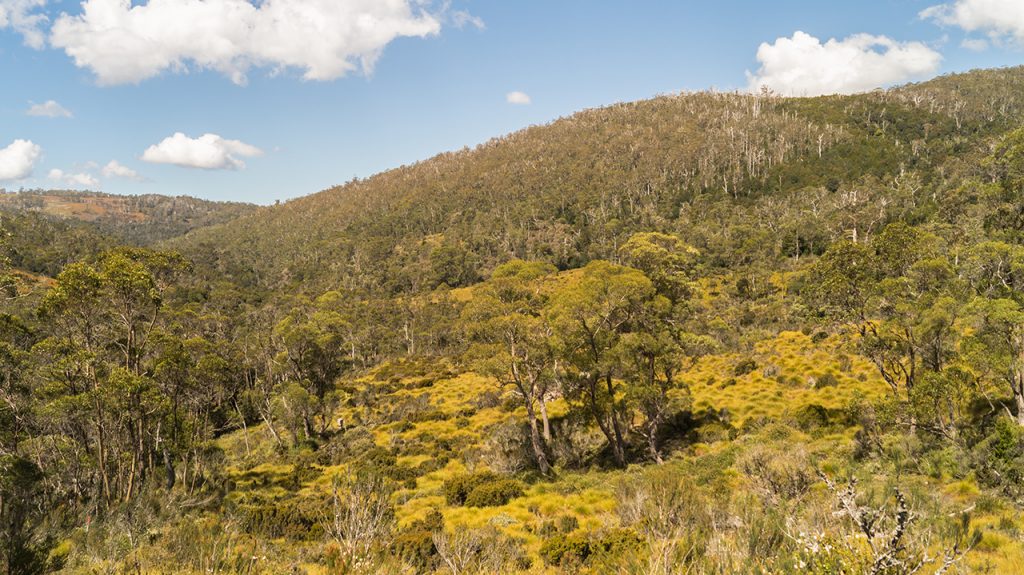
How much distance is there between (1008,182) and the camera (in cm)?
1532

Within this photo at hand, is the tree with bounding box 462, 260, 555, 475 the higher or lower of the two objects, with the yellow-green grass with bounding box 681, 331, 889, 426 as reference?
higher

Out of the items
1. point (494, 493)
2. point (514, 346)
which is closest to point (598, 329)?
point (514, 346)

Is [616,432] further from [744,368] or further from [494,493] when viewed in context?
[744,368]

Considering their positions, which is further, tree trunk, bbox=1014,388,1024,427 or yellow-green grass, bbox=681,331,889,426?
yellow-green grass, bbox=681,331,889,426

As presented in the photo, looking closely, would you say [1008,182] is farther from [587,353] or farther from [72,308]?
[72,308]

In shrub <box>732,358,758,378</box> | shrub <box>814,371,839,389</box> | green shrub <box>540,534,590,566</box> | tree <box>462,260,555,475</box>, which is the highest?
tree <box>462,260,555,475</box>

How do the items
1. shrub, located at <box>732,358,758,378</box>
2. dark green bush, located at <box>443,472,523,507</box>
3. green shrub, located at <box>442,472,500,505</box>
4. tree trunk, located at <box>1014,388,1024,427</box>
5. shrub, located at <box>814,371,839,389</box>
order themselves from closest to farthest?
tree trunk, located at <box>1014,388,1024,427</box> < dark green bush, located at <box>443,472,523,507</box> < green shrub, located at <box>442,472,500,505</box> < shrub, located at <box>814,371,839,389</box> < shrub, located at <box>732,358,758,378</box>

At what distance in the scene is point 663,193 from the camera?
4899 inches

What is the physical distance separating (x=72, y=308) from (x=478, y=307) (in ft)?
46.9

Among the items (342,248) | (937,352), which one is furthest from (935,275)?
(342,248)

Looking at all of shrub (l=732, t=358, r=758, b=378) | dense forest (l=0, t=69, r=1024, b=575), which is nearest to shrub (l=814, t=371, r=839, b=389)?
dense forest (l=0, t=69, r=1024, b=575)

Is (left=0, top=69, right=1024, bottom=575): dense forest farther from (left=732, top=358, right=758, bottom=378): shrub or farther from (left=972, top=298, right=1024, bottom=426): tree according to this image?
(left=732, top=358, right=758, bottom=378): shrub

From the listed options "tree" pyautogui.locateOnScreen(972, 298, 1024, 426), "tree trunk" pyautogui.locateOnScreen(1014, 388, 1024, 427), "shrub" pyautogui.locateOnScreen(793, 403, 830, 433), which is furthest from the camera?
"shrub" pyautogui.locateOnScreen(793, 403, 830, 433)

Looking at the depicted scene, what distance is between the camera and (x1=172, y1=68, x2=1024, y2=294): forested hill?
89625 millimetres
